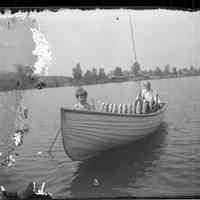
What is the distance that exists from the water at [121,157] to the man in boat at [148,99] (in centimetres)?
6

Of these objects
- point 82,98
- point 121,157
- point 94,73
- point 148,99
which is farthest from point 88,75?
point 121,157

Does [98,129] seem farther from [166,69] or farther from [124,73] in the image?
[166,69]

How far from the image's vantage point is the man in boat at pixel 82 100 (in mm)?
2518

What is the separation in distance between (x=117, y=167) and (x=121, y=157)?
0.08m

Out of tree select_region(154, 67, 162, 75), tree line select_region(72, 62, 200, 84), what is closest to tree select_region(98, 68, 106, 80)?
tree line select_region(72, 62, 200, 84)

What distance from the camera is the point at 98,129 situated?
2.50 meters

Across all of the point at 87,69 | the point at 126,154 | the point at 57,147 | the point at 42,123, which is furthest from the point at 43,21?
the point at 126,154

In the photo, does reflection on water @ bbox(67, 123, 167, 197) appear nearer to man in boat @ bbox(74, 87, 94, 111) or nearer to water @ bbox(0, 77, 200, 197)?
water @ bbox(0, 77, 200, 197)

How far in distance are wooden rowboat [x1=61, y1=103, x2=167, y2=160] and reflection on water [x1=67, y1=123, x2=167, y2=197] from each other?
2.1 inches

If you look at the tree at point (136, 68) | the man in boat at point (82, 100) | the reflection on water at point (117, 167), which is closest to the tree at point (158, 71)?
the tree at point (136, 68)

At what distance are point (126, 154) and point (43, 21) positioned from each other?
1.12m

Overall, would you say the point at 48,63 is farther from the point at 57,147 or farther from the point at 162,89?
the point at 162,89

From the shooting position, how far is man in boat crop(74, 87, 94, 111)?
2.52 metres

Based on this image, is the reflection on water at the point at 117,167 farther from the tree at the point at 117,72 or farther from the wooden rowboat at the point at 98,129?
the tree at the point at 117,72
